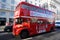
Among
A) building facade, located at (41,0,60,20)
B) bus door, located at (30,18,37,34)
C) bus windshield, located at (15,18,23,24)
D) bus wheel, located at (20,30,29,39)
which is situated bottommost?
bus wheel, located at (20,30,29,39)

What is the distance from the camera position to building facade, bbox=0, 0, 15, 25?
1438 inches

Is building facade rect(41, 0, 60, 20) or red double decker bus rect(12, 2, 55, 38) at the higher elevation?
building facade rect(41, 0, 60, 20)

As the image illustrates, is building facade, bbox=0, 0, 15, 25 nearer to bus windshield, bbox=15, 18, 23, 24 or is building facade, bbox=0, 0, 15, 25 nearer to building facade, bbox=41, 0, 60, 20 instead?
building facade, bbox=41, 0, 60, 20

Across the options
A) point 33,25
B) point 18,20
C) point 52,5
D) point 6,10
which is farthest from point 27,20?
point 52,5

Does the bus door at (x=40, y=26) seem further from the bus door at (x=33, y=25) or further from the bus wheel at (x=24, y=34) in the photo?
the bus wheel at (x=24, y=34)

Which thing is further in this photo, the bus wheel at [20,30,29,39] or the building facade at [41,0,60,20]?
the building facade at [41,0,60,20]

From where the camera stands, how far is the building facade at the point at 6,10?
1438 inches

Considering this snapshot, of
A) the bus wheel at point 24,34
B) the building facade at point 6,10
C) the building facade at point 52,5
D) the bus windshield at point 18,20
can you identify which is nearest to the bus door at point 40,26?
the bus wheel at point 24,34

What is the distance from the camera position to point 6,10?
124 feet

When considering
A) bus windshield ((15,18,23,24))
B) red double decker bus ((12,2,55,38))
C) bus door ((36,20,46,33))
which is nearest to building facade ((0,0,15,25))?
bus door ((36,20,46,33))

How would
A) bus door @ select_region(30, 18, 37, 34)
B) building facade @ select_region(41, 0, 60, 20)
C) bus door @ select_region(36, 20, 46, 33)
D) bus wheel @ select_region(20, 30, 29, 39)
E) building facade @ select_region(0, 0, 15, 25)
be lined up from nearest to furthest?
bus wheel @ select_region(20, 30, 29, 39)
bus door @ select_region(30, 18, 37, 34)
bus door @ select_region(36, 20, 46, 33)
building facade @ select_region(0, 0, 15, 25)
building facade @ select_region(41, 0, 60, 20)

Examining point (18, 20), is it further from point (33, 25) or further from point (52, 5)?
point (52, 5)

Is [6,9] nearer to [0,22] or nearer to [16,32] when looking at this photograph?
[0,22]

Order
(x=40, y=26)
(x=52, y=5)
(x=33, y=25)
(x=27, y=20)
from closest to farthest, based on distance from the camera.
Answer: (x=27, y=20) < (x=33, y=25) < (x=40, y=26) < (x=52, y=5)
